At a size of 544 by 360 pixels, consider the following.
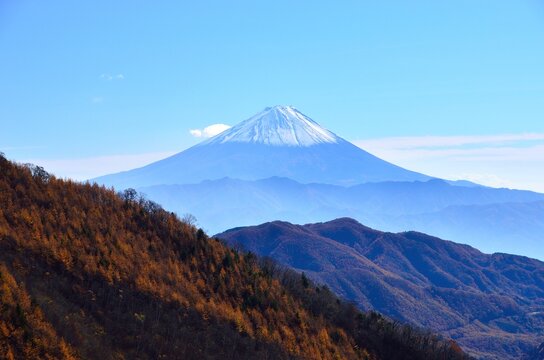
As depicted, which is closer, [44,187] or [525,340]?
[44,187]

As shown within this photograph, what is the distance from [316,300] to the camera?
183 feet

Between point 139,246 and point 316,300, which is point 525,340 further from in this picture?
point 139,246

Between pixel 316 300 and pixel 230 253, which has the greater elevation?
pixel 230 253

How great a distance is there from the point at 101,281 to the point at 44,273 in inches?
156

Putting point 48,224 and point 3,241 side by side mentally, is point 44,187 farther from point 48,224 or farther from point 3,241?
point 3,241

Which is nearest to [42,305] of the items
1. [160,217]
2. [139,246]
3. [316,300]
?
[139,246]

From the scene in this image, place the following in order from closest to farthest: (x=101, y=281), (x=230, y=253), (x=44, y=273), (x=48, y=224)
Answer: (x=44, y=273)
(x=101, y=281)
(x=48, y=224)
(x=230, y=253)

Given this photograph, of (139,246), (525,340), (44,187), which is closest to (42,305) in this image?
(139,246)

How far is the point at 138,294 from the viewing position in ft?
127

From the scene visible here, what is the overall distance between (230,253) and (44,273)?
21.3 m

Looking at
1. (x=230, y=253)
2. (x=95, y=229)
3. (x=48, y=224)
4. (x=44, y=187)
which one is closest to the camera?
(x=48, y=224)

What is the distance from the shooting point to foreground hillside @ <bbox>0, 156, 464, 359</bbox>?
29.2 metres

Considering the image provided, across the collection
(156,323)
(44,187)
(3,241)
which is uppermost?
(44,187)

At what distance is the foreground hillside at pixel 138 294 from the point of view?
95.7 feet
